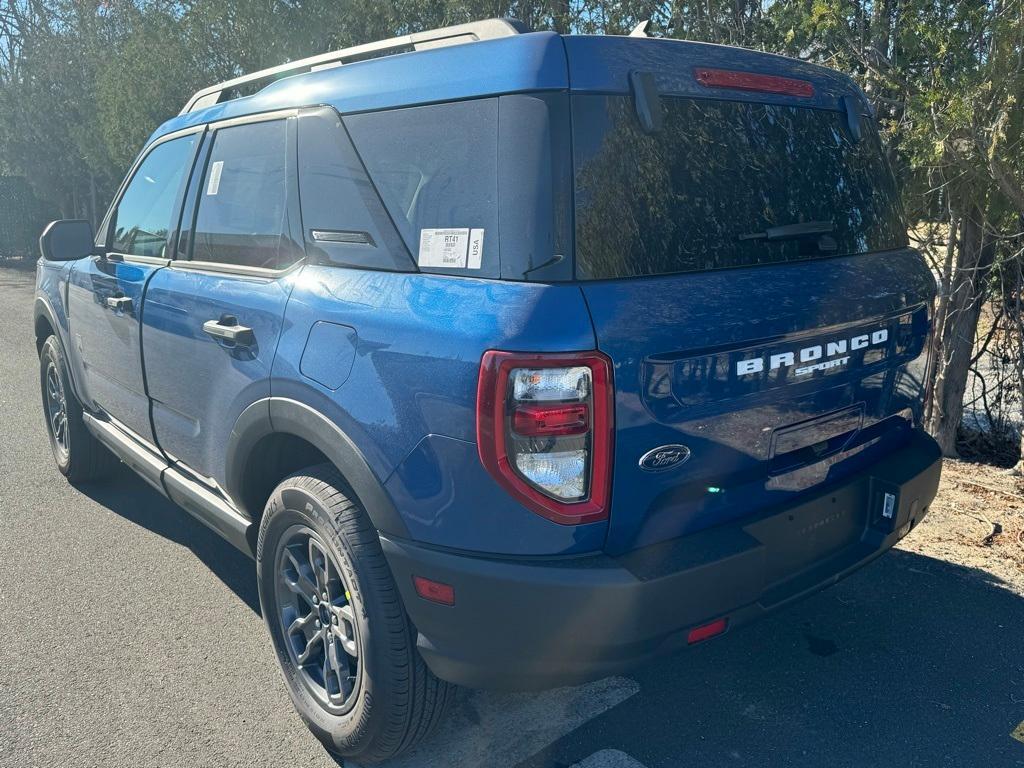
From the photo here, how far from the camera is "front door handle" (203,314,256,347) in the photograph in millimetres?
2824

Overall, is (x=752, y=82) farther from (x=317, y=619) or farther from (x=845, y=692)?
(x=317, y=619)

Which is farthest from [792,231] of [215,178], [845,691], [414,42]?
[215,178]

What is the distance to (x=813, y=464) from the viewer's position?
2.56 meters

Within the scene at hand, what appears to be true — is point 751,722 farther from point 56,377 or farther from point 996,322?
point 56,377

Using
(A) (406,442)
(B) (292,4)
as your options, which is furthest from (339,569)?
(B) (292,4)

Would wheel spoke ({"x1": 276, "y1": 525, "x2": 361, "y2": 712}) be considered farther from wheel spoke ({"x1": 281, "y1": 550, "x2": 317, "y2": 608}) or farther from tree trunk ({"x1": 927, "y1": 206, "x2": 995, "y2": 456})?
tree trunk ({"x1": 927, "y1": 206, "x2": 995, "y2": 456})

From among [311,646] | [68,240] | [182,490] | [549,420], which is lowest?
[311,646]

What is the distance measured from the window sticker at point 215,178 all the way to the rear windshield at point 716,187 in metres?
1.73

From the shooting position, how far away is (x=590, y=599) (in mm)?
2094

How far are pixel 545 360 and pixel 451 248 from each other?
0.46 m

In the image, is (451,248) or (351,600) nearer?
(451,248)

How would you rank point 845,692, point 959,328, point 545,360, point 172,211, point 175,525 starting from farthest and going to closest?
point 959,328, point 175,525, point 172,211, point 845,692, point 545,360

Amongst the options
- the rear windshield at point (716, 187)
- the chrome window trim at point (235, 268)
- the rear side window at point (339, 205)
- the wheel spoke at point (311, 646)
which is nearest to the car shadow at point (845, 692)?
the wheel spoke at point (311, 646)

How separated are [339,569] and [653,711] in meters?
1.16
